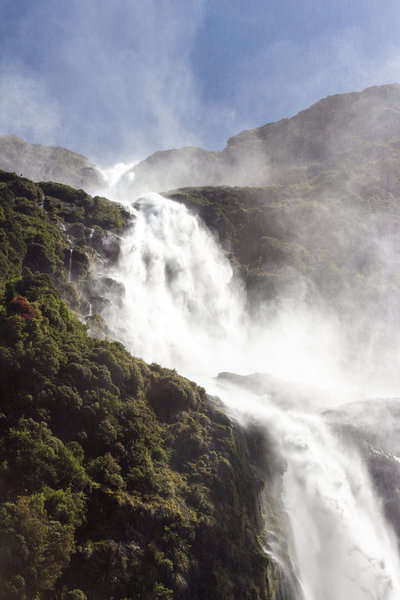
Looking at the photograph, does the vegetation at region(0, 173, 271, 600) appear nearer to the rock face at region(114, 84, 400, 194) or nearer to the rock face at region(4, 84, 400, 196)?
the rock face at region(114, 84, 400, 194)

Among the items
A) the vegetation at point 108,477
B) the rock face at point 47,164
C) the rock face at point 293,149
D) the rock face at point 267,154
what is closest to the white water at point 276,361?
the vegetation at point 108,477

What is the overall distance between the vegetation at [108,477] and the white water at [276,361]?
5.58 meters

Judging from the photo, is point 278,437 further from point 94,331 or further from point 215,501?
point 94,331

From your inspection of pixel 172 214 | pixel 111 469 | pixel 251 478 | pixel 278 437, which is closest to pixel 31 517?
pixel 111 469

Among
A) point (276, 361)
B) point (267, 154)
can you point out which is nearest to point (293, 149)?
point (267, 154)

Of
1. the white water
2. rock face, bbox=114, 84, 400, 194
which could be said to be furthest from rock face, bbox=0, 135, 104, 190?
the white water

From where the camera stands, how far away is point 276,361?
5319 centimetres

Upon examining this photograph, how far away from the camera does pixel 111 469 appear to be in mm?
15812

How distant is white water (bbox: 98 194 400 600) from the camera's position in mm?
24047

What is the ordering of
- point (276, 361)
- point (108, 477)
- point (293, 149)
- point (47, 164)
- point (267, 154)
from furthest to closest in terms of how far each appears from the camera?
1. point (47, 164)
2. point (267, 154)
3. point (293, 149)
4. point (276, 361)
5. point (108, 477)

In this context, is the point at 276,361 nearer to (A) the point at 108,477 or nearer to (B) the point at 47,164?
(A) the point at 108,477

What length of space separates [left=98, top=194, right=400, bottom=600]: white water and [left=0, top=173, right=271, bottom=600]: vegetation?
558cm

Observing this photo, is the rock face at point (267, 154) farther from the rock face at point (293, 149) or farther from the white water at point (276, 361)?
the white water at point (276, 361)

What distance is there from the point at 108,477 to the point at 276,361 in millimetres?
40108
